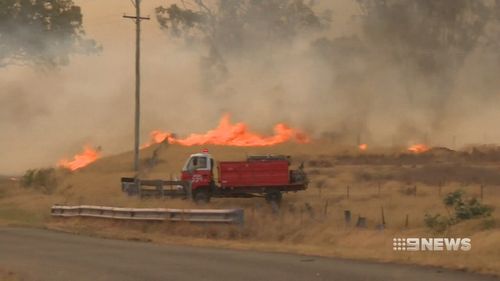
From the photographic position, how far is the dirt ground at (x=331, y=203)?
1700 cm

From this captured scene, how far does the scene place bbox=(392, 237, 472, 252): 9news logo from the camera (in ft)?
50.4

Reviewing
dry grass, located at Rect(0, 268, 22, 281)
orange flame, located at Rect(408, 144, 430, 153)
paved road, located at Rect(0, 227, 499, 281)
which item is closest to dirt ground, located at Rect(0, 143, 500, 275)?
orange flame, located at Rect(408, 144, 430, 153)

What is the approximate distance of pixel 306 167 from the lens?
4491cm

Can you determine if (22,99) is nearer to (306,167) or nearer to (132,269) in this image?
(306,167)

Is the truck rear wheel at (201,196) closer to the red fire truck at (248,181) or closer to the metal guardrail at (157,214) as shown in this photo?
the red fire truck at (248,181)

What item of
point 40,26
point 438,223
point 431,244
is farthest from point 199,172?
point 40,26

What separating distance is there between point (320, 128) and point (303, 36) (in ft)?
44.5

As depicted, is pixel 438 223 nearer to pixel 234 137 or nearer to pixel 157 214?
pixel 157 214

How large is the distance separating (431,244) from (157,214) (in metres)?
9.20

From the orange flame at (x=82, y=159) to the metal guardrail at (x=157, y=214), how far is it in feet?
89.1

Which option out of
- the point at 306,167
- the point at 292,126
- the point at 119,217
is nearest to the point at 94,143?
the point at 292,126

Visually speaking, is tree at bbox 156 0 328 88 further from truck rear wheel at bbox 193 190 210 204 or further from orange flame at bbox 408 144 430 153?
truck rear wheel at bbox 193 190 210 204

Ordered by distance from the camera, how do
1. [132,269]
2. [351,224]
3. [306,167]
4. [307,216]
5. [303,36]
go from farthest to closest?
[303,36] → [306,167] → [307,216] → [351,224] → [132,269]

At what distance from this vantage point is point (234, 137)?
5494cm
